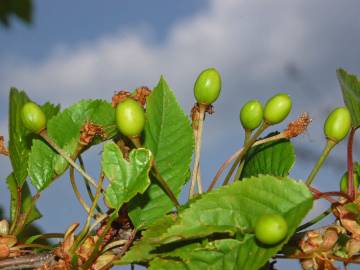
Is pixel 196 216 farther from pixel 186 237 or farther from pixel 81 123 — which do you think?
pixel 81 123

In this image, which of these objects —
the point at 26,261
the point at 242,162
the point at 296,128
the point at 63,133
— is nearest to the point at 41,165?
the point at 63,133

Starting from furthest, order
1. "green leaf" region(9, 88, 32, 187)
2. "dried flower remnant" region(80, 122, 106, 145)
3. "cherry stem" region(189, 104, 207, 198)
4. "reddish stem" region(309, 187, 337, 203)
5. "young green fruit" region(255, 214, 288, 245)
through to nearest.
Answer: "green leaf" region(9, 88, 32, 187)
"dried flower remnant" region(80, 122, 106, 145)
"cherry stem" region(189, 104, 207, 198)
"reddish stem" region(309, 187, 337, 203)
"young green fruit" region(255, 214, 288, 245)

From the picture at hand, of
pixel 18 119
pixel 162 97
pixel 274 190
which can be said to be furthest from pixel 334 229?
pixel 18 119

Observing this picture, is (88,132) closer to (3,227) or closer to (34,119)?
(34,119)

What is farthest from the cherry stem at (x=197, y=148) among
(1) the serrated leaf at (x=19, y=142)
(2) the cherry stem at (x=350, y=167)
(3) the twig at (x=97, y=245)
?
(1) the serrated leaf at (x=19, y=142)

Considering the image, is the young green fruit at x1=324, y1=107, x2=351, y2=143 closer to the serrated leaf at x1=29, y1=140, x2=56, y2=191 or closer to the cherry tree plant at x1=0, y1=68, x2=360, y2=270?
the cherry tree plant at x1=0, y1=68, x2=360, y2=270

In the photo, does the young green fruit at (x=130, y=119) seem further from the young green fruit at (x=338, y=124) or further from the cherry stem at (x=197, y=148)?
the young green fruit at (x=338, y=124)

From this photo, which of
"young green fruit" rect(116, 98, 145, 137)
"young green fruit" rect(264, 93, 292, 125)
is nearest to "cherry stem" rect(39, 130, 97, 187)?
"young green fruit" rect(116, 98, 145, 137)

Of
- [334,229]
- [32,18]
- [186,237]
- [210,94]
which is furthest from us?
[32,18]
